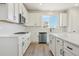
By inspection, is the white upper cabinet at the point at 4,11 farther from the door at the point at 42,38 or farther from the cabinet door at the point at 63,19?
the cabinet door at the point at 63,19

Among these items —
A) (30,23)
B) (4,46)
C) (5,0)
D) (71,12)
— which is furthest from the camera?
(30,23)

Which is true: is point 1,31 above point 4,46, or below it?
above

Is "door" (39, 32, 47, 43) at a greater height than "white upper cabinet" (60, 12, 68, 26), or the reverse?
"white upper cabinet" (60, 12, 68, 26)

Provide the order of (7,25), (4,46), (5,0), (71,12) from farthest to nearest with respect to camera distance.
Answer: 1. (71,12)
2. (7,25)
3. (4,46)
4. (5,0)

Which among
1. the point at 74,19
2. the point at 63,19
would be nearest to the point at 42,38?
the point at 63,19

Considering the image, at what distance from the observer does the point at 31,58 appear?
67 centimetres

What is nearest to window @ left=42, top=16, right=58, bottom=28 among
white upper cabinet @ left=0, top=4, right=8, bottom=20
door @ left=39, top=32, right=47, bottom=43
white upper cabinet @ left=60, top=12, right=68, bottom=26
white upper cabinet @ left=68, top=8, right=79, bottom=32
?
white upper cabinet @ left=60, top=12, right=68, bottom=26

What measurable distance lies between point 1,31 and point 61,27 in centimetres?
498

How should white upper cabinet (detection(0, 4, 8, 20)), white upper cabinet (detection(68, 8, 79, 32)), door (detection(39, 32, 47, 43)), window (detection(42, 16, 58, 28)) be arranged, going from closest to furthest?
white upper cabinet (detection(0, 4, 8, 20)) < white upper cabinet (detection(68, 8, 79, 32)) < door (detection(39, 32, 47, 43)) < window (detection(42, 16, 58, 28))

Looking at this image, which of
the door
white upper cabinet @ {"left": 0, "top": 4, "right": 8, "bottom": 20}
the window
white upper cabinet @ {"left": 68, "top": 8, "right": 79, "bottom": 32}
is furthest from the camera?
the window

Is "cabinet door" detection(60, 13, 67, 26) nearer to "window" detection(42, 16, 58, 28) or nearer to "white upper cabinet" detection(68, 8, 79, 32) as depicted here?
"window" detection(42, 16, 58, 28)

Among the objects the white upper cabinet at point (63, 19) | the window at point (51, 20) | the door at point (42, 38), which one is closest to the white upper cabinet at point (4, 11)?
the door at point (42, 38)

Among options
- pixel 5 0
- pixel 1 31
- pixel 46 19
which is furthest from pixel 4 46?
pixel 46 19

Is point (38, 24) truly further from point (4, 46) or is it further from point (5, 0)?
point (5, 0)
